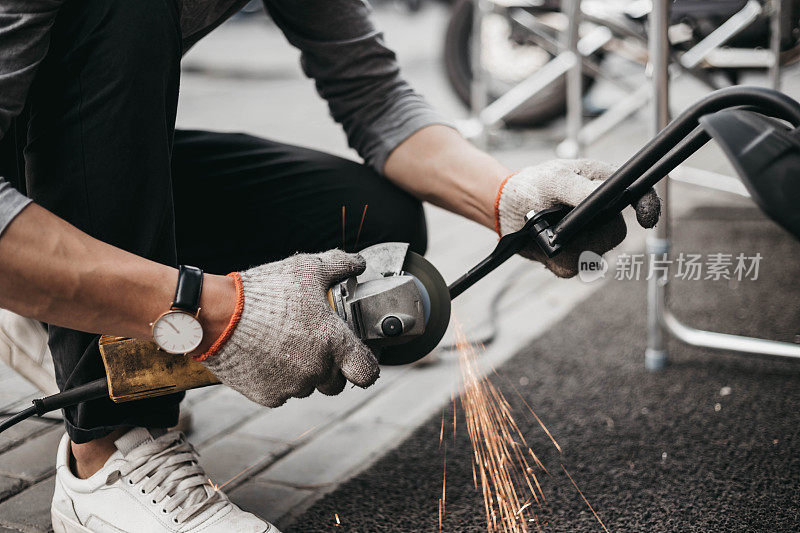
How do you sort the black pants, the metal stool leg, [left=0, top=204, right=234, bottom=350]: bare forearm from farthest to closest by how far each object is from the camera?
1. the metal stool leg
2. the black pants
3. [left=0, top=204, right=234, bottom=350]: bare forearm

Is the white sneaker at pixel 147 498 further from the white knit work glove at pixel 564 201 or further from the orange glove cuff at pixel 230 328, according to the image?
the white knit work glove at pixel 564 201

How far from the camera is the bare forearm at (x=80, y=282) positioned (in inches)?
34.3

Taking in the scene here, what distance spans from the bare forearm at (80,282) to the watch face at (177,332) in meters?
0.02

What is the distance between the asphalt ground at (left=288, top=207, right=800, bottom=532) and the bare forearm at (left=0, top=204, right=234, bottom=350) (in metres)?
0.50

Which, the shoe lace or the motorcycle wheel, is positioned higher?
the shoe lace

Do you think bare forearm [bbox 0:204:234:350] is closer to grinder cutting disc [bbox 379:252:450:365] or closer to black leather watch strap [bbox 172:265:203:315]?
black leather watch strap [bbox 172:265:203:315]

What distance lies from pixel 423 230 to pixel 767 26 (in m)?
2.05

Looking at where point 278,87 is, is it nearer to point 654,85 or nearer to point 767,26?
point 767,26

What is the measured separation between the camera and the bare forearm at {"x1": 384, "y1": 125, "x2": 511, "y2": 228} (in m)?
1.33

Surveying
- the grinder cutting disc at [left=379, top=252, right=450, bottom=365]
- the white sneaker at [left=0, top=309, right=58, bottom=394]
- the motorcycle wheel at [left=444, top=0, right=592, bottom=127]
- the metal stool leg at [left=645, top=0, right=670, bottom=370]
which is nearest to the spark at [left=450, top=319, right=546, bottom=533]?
the grinder cutting disc at [left=379, top=252, right=450, bottom=365]

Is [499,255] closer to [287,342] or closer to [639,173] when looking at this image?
[639,173]

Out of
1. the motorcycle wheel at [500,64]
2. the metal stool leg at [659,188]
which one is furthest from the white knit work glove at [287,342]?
the motorcycle wheel at [500,64]

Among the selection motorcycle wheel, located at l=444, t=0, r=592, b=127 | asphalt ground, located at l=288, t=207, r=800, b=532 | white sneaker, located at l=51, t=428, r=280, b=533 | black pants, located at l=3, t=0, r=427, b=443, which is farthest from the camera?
motorcycle wheel, located at l=444, t=0, r=592, b=127

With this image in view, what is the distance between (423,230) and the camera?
1.51 m
